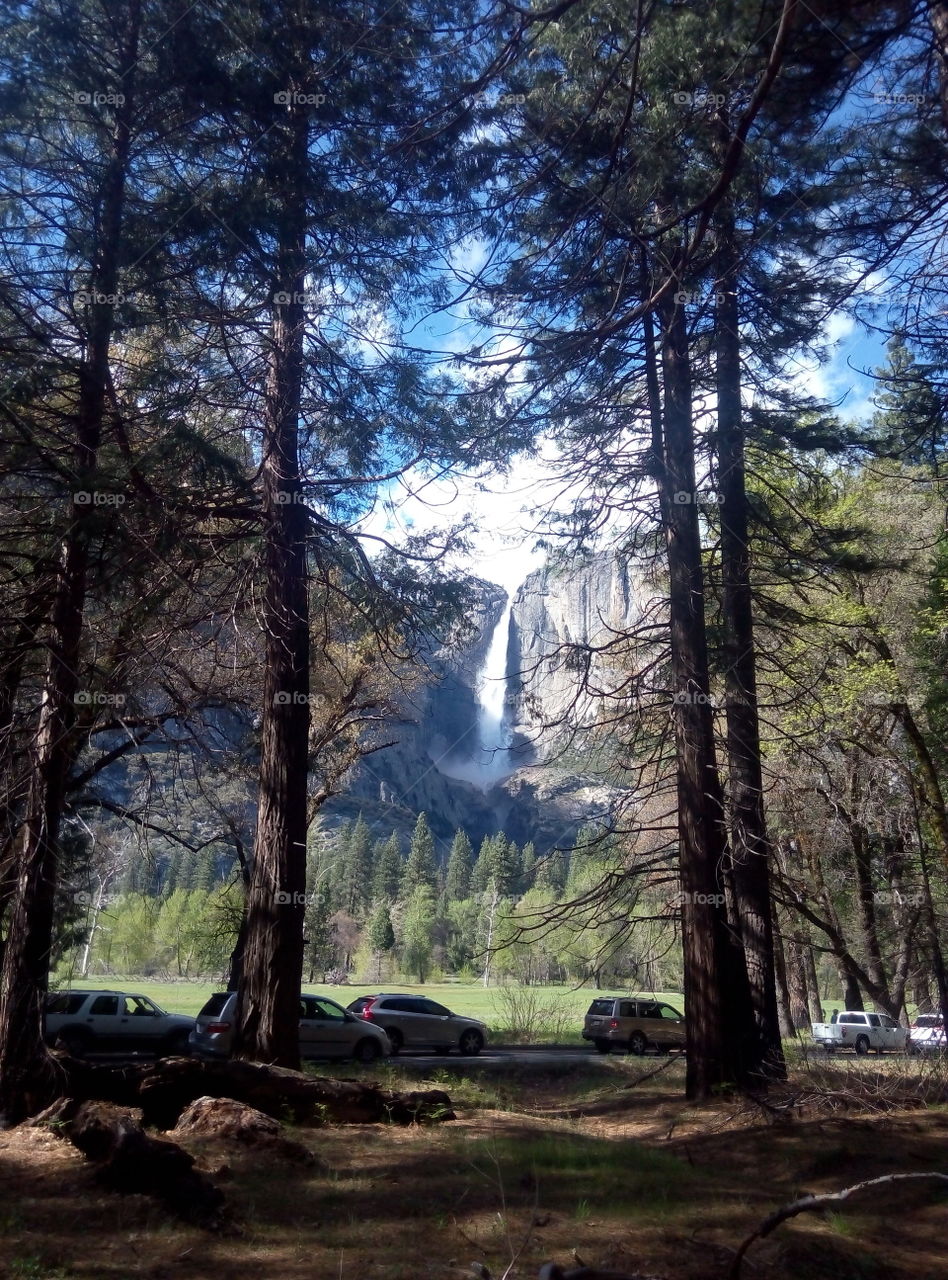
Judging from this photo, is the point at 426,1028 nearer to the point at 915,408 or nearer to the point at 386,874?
the point at 915,408

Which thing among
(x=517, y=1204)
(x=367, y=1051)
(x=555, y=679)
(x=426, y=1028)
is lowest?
(x=367, y=1051)

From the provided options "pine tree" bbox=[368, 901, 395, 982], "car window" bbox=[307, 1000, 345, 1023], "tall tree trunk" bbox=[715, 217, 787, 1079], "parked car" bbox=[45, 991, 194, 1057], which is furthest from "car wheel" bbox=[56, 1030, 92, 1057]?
"pine tree" bbox=[368, 901, 395, 982]

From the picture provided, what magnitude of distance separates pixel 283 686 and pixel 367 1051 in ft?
39.6

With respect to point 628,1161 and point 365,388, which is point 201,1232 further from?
point 365,388

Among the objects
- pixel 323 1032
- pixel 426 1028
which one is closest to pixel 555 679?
pixel 323 1032

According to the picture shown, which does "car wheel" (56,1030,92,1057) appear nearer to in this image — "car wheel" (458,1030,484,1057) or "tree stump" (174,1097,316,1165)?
"car wheel" (458,1030,484,1057)

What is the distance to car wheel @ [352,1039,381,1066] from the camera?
18.6 metres

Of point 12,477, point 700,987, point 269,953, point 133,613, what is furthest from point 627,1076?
point 12,477

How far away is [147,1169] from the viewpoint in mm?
5230

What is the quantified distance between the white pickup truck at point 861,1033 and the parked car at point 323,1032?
14.9 m

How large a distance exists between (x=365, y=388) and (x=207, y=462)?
2140 millimetres

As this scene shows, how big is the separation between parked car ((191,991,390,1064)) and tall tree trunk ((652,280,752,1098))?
376 inches

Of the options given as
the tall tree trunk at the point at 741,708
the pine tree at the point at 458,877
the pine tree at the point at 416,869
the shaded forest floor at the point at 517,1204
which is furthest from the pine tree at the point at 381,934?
the shaded forest floor at the point at 517,1204

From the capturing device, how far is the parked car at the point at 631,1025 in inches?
941
